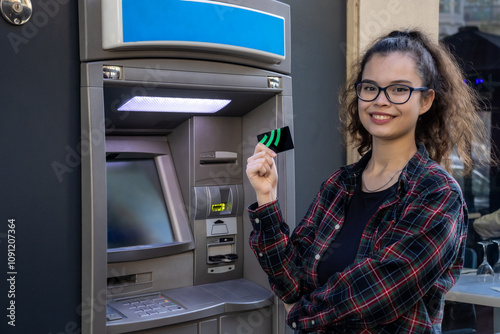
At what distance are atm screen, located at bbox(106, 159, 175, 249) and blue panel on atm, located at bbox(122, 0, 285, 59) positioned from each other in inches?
25.9

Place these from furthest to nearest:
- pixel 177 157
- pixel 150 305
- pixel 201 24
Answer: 1. pixel 177 157
2. pixel 150 305
3. pixel 201 24

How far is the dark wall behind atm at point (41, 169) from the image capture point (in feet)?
6.61

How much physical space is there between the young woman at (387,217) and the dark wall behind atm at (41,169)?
81 centimetres

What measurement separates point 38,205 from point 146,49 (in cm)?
72

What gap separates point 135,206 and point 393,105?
1326 mm

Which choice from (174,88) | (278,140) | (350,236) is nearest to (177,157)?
(174,88)

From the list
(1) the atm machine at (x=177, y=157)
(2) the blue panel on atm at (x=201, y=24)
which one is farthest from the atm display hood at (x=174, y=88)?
(2) the blue panel on atm at (x=201, y=24)

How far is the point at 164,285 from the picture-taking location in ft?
8.25

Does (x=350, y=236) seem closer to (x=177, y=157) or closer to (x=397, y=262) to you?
(x=397, y=262)

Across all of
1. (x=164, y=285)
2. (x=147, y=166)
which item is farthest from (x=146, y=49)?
Answer: (x=164, y=285)

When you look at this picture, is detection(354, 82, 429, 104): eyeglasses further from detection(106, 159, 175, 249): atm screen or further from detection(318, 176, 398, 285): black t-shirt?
detection(106, 159, 175, 249): atm screen

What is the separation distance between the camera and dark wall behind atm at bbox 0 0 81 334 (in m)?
2.01

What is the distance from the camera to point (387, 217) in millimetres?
1543

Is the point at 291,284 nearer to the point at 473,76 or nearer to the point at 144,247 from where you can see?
the point at 144,247
